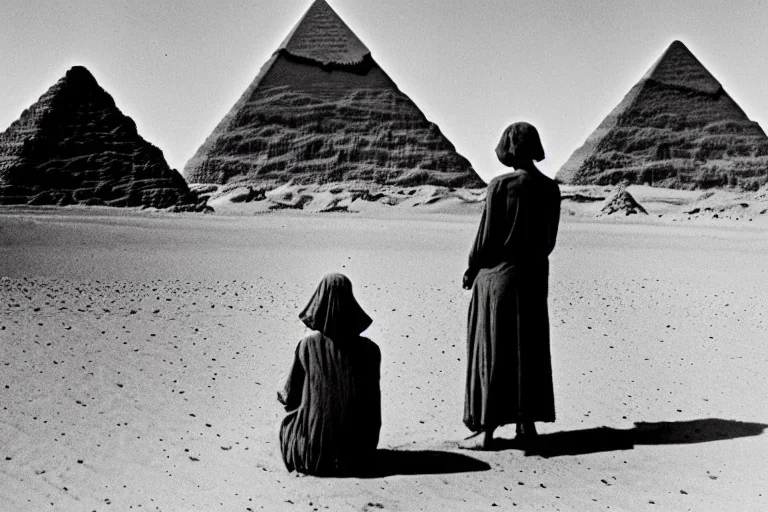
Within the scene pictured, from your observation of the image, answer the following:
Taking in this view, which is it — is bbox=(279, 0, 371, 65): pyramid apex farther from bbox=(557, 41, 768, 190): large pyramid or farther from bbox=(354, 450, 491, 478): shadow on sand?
bbox=(354, 450, 491, 478): shadow on sand

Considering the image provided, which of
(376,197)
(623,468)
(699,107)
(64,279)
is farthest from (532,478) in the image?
(699,107)

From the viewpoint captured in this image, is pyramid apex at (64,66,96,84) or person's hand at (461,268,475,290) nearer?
person's hand at (461,268,475,290)

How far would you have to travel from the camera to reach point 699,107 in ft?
426

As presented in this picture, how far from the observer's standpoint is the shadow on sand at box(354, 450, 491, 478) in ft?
15.5

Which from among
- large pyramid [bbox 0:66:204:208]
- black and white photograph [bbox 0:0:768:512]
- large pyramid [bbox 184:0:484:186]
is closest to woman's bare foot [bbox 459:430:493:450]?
black and white photograph [bbox 0:0:768:512]

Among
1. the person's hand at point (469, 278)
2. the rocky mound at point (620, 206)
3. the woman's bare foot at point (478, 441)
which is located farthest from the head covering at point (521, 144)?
the rocky mound at point (620, 206)

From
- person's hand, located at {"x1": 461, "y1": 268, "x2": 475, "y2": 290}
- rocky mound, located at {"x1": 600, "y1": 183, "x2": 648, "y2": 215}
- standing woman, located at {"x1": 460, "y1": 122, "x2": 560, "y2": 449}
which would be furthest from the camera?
rocky mound, located at {"x1": 600, "y1": 183, "x2": 648, "y2": 215}

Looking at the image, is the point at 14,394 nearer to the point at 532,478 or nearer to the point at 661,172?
the point at 532,478

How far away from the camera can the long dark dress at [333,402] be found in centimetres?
455

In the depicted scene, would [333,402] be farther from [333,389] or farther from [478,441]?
[478,441]

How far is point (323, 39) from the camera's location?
397 feet

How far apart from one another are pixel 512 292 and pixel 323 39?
118939 millimetres

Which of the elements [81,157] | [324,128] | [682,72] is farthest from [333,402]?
[682,72]

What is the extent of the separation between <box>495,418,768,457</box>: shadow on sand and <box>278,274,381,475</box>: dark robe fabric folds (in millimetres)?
848
